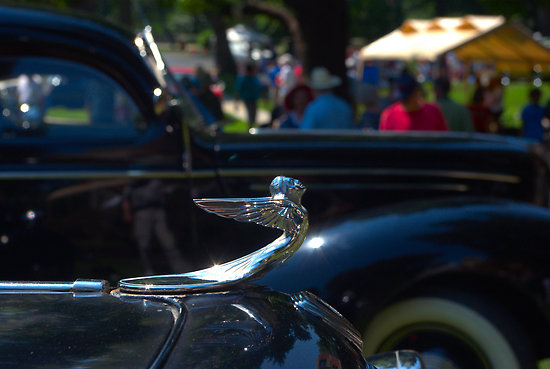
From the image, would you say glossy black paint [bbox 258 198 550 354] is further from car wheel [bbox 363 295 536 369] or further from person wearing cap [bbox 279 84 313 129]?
person wearing cap [bbox 279 84 313 129]

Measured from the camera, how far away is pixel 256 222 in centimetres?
177

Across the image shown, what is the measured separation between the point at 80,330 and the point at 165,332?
16 centimetres

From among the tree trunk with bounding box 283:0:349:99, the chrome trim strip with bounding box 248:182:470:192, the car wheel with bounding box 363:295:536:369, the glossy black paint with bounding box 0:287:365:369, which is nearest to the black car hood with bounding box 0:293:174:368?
the glossy black paint with bounding box 0:287:365:369

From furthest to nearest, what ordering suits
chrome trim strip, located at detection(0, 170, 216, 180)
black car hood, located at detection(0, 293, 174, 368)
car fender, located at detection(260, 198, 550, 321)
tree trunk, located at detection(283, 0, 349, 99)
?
tree trunk, located at detection(283, 0, 349, 99), chrome trim strip, located at detection(0, 170, 216, 180), car fender, located at detection(260, 198, 550, 321), black car hood, located at detection(0, 293, 174, 368)

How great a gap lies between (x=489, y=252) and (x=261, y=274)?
156 cm

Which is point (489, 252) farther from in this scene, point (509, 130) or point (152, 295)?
point (509, 130)

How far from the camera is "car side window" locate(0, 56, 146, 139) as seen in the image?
3389mm

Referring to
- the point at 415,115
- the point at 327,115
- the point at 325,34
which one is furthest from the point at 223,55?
the point at 415,115

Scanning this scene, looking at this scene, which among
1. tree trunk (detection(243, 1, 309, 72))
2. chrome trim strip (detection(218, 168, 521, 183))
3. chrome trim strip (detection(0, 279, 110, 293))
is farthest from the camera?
tree trunk (detection(243, 1, 309, 72))

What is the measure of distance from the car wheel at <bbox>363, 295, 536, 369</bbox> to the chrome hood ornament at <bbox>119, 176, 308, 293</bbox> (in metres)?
1.29

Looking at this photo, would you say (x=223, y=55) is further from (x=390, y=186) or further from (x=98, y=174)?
(x=98, y=174)

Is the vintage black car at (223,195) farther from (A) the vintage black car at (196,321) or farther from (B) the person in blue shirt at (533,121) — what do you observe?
(B) the person in blue shirt at (533,121)

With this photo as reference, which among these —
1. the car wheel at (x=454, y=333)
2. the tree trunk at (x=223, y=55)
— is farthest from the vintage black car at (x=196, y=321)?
the tree trunk at (x=223, y=55)

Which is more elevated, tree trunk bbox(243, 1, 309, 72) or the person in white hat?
tree trunk bbox(243, 1, 309, 72)
